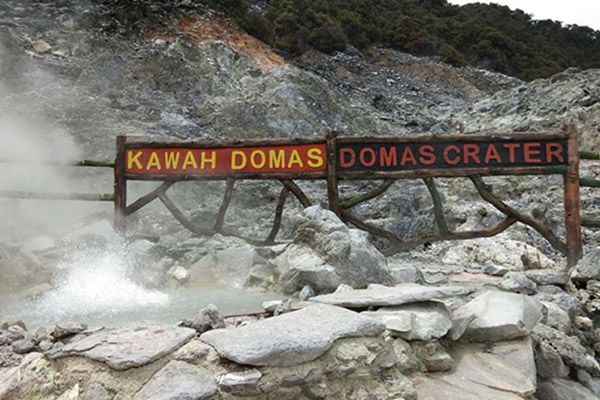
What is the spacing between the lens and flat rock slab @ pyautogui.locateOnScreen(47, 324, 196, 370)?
70.5 inches

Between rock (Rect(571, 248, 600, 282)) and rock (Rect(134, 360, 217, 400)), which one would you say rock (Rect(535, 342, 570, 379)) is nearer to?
rock (Rect(571, 248, 600, 282))

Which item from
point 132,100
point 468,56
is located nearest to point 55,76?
point 132,100

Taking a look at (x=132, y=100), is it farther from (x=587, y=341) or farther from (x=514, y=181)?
(x=587, y=341)

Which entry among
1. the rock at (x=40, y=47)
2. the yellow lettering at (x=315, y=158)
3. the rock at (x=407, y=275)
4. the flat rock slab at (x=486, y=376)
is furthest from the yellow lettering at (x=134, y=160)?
the rock at (x=40, y=47)

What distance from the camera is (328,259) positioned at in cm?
371

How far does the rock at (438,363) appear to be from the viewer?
7.24ft

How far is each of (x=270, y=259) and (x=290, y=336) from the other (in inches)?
99.4

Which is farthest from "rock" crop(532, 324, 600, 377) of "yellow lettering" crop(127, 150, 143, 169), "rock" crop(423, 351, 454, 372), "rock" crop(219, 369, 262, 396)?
"yellow lettering" crop(127, 150, 143, 169)

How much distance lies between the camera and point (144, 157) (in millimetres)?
5465

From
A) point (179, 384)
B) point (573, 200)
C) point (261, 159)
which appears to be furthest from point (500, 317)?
point (261, 159)

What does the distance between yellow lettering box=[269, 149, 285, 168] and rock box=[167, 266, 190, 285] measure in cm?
161

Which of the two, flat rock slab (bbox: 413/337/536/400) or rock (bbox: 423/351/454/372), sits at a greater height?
rock (bbox: 423/351/454/372)

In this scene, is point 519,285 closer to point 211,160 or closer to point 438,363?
→ point 438,363

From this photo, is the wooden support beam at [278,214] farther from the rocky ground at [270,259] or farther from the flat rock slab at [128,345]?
the flat rock slab at [128,345]
